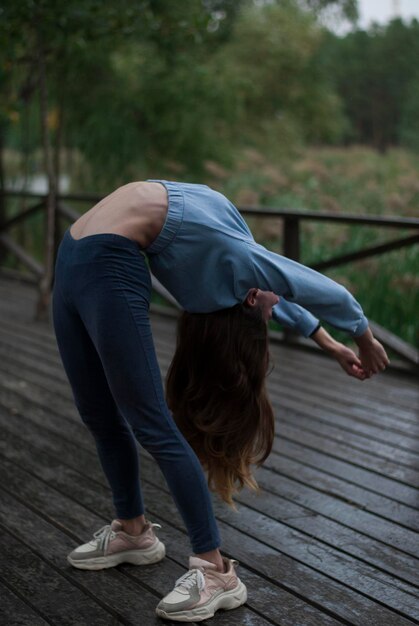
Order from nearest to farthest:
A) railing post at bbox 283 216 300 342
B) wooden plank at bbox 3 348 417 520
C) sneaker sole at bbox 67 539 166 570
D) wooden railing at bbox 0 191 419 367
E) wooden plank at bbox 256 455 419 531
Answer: sneaker sole at bbox 67 539 166 570
wooden plank at bbox 256 455 419 531
wooden plank at bbox 3 348 417 520
wooden railing at bbox 0 191 419 367
railing post at bbox 283 216 300 342

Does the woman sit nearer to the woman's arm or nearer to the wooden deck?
the woman's arm

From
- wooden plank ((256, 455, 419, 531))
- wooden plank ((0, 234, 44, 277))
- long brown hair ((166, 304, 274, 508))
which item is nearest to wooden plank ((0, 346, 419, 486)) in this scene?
wooden plank ((256, 455, 419, 531))

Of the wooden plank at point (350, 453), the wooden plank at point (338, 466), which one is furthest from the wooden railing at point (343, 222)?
the wooden plank at point (338, 466)

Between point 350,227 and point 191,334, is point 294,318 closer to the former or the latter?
point 191,334

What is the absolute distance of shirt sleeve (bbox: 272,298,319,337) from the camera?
227 cm

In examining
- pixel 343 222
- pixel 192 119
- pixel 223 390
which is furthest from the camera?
pixel 192 119

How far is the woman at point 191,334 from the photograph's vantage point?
206 centimetres

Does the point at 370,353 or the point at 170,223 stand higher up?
the point at 170,223

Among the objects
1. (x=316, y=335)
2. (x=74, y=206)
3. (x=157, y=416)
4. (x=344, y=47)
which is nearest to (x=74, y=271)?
Answer: (x=157, y=416)

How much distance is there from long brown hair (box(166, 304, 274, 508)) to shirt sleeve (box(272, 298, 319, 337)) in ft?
0.16

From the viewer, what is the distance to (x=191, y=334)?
2.23 metres

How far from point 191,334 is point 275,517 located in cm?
86

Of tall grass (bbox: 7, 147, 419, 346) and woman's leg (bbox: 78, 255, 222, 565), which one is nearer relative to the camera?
woman's leg (bbox: 78, 255, 222, 565)

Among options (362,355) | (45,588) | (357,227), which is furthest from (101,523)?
A: (357,227)
